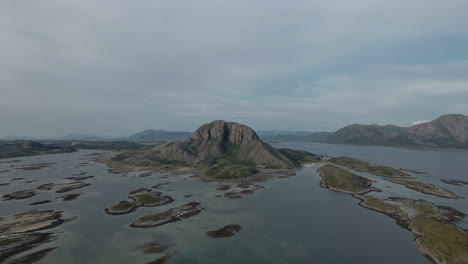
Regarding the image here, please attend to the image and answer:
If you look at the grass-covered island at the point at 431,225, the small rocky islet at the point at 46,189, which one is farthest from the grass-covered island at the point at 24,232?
the grass-covered island at the point at 431,225

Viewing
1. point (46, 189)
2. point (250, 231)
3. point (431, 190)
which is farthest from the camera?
point (46, 189)

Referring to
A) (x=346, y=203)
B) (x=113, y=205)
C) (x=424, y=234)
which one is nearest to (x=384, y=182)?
(x=346, y=203)

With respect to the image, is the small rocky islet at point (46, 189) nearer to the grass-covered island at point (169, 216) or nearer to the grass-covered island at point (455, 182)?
the grass-covered island at point (169, 216)

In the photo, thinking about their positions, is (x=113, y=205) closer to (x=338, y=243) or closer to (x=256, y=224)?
(x=256, y=224)

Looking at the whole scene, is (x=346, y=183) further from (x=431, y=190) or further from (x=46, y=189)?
(x=46, y=189)

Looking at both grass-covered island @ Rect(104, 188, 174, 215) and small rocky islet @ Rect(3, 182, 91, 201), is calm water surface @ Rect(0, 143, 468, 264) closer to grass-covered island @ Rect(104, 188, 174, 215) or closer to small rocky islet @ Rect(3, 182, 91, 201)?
grass-covered island @ Rect(104, 188, 174, 215)

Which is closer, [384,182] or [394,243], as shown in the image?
[394,243]

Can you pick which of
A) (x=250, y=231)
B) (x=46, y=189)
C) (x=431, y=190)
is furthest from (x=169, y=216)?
(x=431, y=190)

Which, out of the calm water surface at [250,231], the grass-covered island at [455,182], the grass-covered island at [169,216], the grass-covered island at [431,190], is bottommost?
the calm water surface at [250,231]
